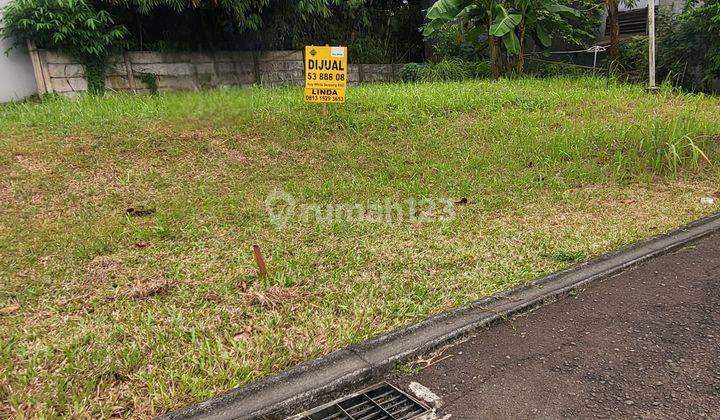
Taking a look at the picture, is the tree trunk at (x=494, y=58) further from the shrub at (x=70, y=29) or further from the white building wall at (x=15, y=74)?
the white building wall at (x=15, y=74)

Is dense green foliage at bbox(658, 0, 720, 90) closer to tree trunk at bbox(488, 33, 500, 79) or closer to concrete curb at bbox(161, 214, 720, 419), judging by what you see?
tree trunk at bbox(488, 33, 500, 79)

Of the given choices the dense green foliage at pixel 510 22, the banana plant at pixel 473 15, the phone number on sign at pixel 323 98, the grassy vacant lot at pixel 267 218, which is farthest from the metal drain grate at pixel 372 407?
the banana plant at pixel 473 15

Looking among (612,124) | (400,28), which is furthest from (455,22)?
(612,124)

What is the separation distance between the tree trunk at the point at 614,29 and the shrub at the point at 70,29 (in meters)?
8.64

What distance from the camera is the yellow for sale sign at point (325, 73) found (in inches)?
221

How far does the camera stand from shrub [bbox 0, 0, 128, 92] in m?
6.94

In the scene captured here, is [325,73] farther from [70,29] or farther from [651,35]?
[651,35]

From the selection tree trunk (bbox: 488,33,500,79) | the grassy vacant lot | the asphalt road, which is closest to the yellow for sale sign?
the grassy vacant lot

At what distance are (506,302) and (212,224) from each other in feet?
7.28

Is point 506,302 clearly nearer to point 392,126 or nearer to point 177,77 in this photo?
point 392,126

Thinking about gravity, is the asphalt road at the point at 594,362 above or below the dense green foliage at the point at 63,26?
below

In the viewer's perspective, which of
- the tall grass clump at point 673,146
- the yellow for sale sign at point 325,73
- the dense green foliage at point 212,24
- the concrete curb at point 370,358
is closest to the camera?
the concrete curb at point 370,358

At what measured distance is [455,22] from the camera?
11.0 m

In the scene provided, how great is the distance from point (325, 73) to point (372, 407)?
448 centimetres
